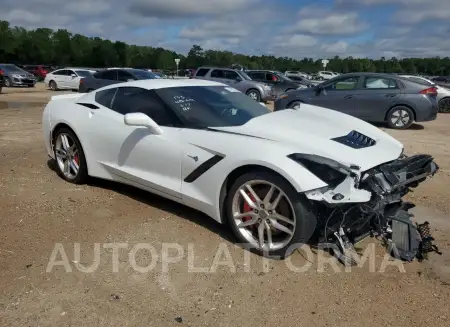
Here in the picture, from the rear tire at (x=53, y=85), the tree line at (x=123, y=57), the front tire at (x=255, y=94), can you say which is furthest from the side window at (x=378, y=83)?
the tree line at (x=123, y=57)

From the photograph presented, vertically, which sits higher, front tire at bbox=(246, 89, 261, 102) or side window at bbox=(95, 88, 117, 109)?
side window at bbox=(95, 88, 117, 109)

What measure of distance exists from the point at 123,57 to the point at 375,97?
239ft

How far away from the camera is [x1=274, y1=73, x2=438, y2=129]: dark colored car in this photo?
1160 centimetres

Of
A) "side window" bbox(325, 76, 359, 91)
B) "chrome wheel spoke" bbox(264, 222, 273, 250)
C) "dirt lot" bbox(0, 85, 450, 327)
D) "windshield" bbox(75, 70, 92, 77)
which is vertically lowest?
"windshield" bbox(75, 70, 92, 77)

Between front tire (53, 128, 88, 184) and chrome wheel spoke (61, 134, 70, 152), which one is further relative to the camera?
chrome wheel spoke (61, 134, 70, 152)

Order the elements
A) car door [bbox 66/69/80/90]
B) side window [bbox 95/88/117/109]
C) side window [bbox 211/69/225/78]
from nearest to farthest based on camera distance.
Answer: side window [bbox 95/88/117/109]
side window [bbox 211/69/225/78]
car door [bbox 66/69/80/90]

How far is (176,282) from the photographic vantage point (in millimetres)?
3283

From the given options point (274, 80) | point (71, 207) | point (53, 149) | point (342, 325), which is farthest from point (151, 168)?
point (274, 80)

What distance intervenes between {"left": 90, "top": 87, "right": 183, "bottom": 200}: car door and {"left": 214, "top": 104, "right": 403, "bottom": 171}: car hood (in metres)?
0.57

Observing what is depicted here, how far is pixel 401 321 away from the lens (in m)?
2.82

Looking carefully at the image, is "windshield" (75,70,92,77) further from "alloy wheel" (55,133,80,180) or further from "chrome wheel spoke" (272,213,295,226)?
"chrome wheel spoke" (272,213,295,226)

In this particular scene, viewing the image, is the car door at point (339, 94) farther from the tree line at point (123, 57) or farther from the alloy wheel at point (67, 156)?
the tree line at point (123, 57)

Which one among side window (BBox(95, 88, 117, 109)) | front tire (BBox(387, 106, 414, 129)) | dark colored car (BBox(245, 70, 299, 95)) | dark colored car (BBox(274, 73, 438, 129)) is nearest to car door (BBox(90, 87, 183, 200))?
side window (BBox(95, 88, 117, 109))

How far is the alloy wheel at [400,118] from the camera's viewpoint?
38.4 ft
